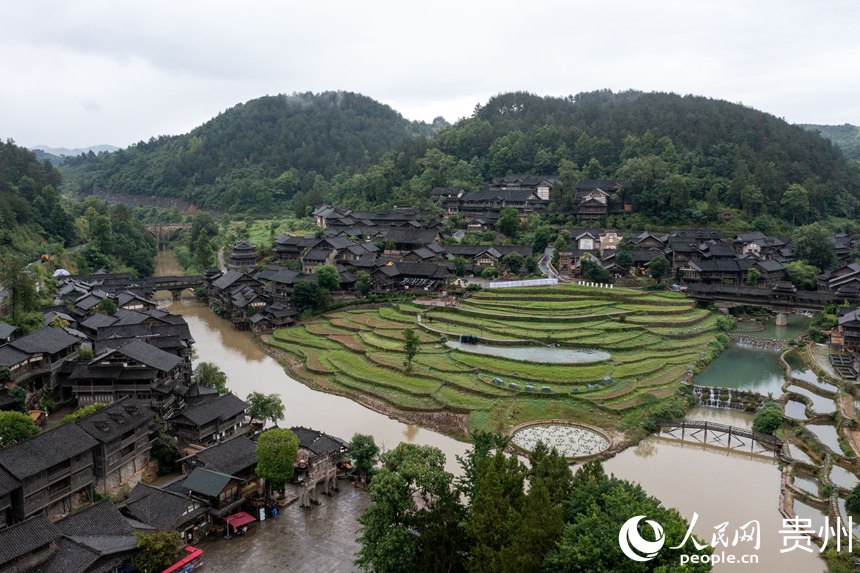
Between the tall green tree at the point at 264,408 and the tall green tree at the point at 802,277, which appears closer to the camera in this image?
the tall green tree at the point at 264,408

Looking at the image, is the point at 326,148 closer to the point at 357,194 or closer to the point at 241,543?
the point at 357,194

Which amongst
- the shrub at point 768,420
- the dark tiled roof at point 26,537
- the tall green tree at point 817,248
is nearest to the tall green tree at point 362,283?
the shrub at point 768,420

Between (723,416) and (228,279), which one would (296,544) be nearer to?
(723,416)

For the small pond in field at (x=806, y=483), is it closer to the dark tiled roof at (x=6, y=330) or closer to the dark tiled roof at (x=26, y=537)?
the dark tiled roof at (x=26, y=537)

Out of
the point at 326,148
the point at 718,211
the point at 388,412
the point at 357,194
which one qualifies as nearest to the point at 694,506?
the point at 388,412

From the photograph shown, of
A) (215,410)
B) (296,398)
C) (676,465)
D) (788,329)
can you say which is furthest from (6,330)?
(788,329)

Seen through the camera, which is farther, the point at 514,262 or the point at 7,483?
the point at 514,262
